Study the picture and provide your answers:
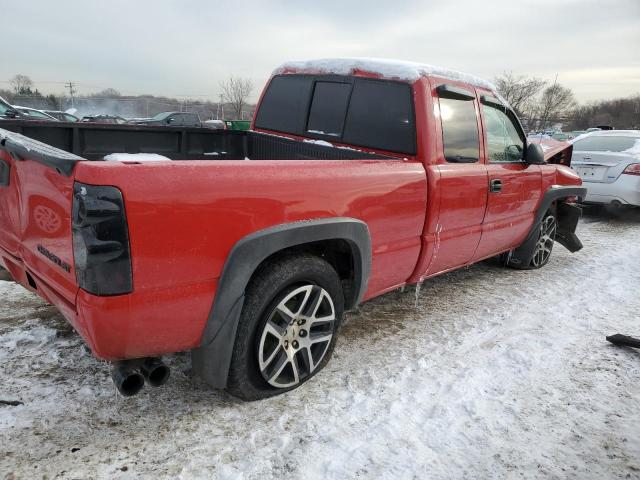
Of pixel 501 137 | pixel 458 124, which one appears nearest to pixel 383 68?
pixel 458 124

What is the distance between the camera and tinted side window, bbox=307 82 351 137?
3.65m

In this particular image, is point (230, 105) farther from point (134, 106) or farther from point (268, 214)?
point (268, 214)

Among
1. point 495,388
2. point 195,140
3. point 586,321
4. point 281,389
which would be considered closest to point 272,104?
point 195,140

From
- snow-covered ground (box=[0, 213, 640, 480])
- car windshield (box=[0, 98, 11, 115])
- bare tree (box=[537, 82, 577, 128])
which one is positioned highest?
bare tree (box=[537, 82, 577, 128])

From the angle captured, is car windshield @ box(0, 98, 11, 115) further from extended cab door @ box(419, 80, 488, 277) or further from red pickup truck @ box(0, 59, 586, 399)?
extended cab door @ box(419, 80, 488, 277)

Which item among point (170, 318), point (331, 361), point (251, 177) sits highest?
point (251, 177)

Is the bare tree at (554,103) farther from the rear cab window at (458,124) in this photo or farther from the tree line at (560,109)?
the rear cab window at (458,124)

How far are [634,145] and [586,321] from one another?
594 centimetres

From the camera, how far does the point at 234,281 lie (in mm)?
2160

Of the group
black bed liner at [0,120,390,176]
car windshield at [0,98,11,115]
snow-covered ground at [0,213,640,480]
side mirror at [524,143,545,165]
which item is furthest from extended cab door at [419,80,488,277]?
car windshield at [0,98,11,115]

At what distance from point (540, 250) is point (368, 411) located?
370 cm

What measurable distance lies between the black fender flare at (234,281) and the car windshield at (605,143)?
26.1 ft

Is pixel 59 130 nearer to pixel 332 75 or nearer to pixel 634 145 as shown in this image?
pixel 332 75

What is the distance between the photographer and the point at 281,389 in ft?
8.63
